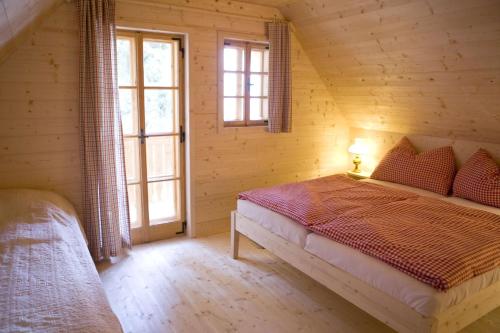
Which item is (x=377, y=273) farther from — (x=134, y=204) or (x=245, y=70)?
(x=245, y=70)

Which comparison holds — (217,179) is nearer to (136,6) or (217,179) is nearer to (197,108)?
(197,108)

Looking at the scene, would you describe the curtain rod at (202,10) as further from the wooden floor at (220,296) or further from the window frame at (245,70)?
the wooden floor at (220,296)

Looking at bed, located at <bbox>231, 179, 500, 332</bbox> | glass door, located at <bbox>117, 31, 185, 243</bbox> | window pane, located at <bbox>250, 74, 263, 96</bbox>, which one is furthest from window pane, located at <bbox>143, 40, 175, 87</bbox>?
bed, located at <bbox>231, 179, 500, 332</bbox>

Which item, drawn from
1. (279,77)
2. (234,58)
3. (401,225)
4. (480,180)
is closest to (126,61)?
(234,58)

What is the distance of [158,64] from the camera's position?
348 centimetres

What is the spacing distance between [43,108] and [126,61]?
81 centimetres

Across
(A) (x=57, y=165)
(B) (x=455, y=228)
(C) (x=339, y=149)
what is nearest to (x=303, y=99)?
(C) (x=339, y=149)

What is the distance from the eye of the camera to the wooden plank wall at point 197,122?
2.85 m

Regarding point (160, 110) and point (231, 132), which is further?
point (231, 132)

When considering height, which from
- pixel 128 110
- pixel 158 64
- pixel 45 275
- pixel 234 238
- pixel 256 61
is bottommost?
pixel 234 238

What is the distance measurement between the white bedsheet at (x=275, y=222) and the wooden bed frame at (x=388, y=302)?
0.06 m

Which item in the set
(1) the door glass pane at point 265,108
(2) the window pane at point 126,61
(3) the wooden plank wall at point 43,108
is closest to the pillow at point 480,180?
(1) the door glass pane at point 265,108

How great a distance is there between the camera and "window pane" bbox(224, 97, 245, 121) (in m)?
3.91

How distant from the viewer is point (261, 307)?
8.76 feet
